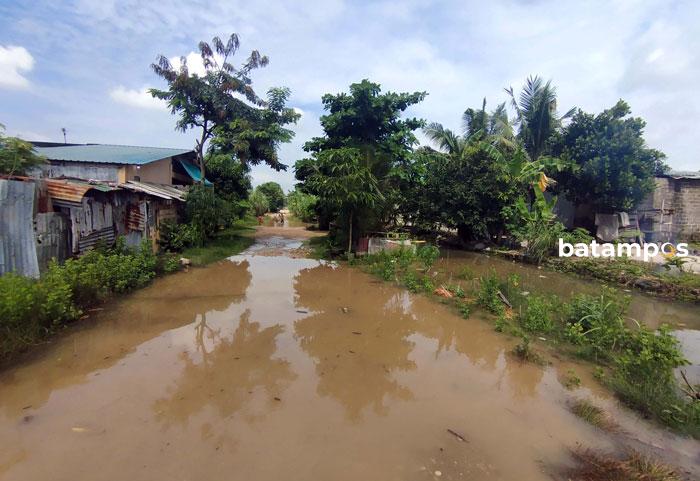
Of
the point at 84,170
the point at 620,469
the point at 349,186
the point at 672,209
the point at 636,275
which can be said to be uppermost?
the point at 84,170

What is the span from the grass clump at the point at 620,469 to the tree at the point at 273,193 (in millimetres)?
37057

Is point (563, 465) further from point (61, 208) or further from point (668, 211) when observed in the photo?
point (668, 211)

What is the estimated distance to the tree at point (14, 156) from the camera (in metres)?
6.80

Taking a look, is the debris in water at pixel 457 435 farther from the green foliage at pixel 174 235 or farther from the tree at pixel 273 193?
the tree at pixel 273 193

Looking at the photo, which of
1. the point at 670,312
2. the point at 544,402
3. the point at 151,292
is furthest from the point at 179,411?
the point at 670,312

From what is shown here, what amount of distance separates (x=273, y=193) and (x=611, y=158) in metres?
31.7

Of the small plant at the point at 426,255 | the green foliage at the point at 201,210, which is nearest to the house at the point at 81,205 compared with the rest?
the green foliage at the point at 201,210

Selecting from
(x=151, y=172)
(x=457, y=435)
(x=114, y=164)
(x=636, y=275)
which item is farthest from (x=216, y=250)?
(x=636, y=275)

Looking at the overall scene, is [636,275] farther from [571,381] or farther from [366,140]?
[366,140]

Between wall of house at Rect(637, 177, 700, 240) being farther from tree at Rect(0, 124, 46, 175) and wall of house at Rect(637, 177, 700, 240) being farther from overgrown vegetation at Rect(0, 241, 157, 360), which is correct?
tree at Rect(0, 124, 46, 175)

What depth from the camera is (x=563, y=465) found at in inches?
128

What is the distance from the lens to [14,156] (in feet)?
22.6

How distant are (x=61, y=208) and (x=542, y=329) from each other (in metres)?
9.65

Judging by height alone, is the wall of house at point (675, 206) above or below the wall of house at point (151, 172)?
below
